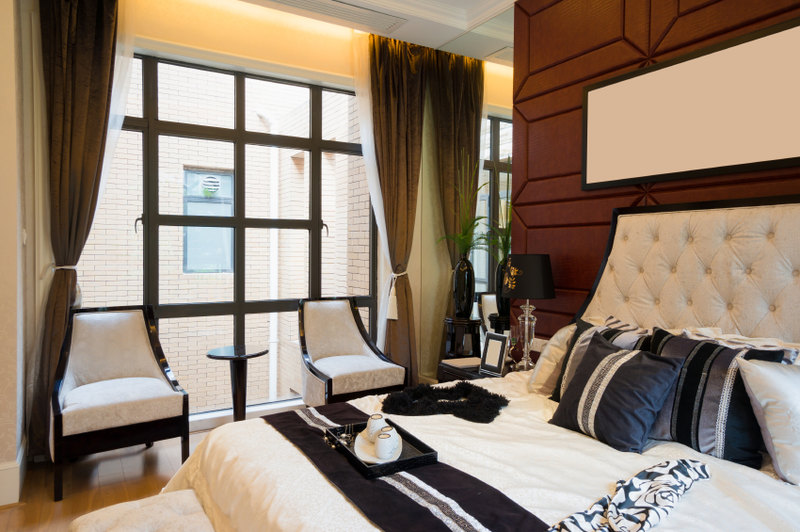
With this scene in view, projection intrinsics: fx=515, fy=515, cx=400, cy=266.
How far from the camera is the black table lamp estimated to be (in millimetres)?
2783

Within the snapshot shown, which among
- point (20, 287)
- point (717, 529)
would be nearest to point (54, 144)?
point (20, 287)

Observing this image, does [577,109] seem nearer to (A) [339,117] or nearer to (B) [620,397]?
(B) [620,397]

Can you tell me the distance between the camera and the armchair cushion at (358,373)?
11.0ft

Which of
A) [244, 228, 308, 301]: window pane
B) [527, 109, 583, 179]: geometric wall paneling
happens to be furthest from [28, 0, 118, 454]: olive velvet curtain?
[527, 109, 583, 179]: geometric wall paneling

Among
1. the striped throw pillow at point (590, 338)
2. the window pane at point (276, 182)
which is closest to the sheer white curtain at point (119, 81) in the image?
the window pane at point (276, 182)

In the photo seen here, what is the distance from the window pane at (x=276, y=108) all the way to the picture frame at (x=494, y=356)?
7.69 ft

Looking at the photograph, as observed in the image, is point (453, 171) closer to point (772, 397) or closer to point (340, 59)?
point (340, 59)

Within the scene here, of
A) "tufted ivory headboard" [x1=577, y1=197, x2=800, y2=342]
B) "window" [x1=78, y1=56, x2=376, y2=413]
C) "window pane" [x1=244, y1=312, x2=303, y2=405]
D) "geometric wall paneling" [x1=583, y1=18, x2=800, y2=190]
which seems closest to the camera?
"tufted ivory headboard" [x1=577, y1=197, x2=800, y2=342]

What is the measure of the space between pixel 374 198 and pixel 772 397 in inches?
129

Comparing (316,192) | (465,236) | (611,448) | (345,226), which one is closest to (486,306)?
(465,236)

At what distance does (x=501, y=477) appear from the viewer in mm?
1442

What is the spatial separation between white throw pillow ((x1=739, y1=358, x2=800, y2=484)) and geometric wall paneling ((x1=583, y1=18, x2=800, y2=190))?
938 millimetres

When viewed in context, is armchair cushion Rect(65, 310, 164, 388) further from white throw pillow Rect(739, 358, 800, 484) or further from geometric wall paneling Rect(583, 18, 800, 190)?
white throw pillow Rect(739, 358, 800, 484)

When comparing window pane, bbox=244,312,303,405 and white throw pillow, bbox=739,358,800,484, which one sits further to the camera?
window pane, bbox=244,312,303,405
